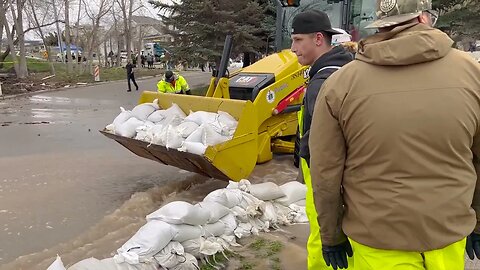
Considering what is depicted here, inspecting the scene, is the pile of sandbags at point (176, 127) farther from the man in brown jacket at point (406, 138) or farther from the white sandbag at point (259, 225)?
the man in brown jacket at point (406, 138)

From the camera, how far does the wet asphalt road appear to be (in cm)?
505

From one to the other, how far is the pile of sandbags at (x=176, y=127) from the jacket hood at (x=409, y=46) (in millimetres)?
3711

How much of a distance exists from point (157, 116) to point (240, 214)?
2.35m

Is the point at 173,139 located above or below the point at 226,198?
above

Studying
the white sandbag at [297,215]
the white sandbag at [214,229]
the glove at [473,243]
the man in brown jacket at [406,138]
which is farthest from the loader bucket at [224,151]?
the man in brown jacket at [406,138]

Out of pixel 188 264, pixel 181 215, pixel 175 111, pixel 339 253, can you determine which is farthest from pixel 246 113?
pixel 339 253

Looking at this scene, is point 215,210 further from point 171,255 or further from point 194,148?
A: point 194,148

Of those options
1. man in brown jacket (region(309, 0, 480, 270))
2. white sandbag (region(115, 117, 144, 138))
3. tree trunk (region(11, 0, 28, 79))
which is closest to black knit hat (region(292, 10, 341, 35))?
man in brown jacket (region(309, 0, 480, 270))

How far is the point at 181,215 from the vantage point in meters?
3.78

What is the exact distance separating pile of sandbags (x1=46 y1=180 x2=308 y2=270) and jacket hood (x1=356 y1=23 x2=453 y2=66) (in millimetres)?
2392

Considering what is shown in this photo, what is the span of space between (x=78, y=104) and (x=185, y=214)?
1385 cm

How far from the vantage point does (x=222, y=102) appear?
19.8 ft

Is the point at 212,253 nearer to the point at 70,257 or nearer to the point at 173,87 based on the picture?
the point at 70,257

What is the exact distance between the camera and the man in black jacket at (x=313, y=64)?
2.44m
